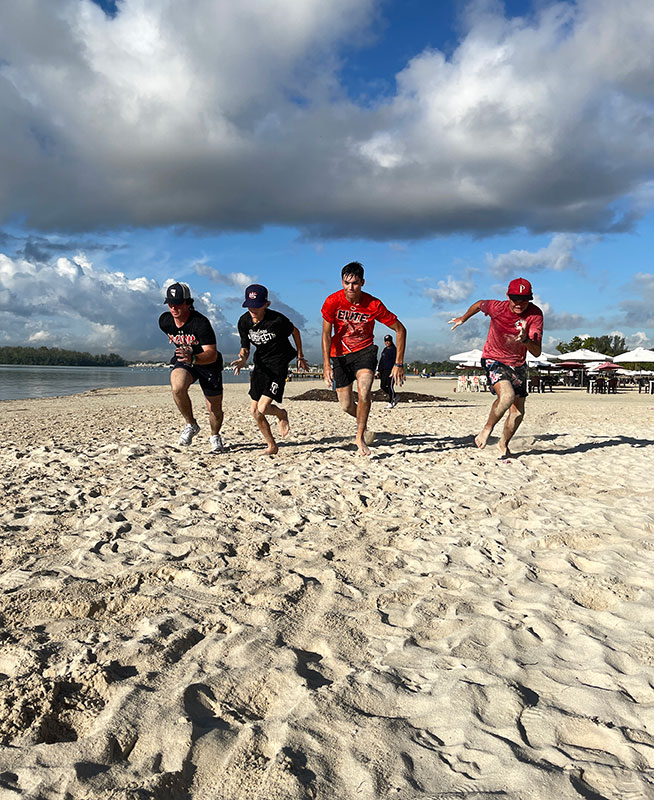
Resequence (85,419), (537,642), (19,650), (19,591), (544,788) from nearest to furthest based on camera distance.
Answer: (544,788), (19,650), (537,642), (19,591), (85,419)

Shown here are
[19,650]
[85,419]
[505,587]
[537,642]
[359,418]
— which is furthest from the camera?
[85,419]

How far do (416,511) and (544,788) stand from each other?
→ 8.54 feet

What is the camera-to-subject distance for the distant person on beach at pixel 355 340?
6.22 m

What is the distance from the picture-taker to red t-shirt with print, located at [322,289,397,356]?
20.5 feet

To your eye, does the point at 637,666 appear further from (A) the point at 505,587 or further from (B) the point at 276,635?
(B) the point at 276,635

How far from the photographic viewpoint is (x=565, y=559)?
3049 millimetres

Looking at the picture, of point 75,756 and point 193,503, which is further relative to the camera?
point 193,503

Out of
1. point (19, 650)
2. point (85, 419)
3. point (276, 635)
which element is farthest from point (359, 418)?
point (85, 419)

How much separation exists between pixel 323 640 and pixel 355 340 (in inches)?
176

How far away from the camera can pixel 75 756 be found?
4.95ft

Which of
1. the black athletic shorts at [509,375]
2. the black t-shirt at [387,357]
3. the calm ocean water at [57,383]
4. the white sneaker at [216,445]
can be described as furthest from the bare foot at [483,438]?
the calm ocean water at [57,383]

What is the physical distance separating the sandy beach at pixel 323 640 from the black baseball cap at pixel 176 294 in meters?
2.20

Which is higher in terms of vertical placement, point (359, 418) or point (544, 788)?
point (359, 418)

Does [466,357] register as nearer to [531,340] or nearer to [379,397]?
[379,397]
